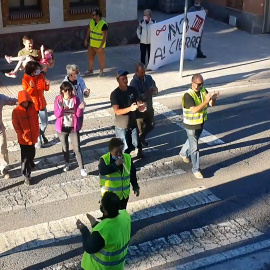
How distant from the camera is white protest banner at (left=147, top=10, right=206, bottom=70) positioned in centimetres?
1484

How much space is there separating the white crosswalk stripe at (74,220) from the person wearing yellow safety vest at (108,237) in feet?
7.44

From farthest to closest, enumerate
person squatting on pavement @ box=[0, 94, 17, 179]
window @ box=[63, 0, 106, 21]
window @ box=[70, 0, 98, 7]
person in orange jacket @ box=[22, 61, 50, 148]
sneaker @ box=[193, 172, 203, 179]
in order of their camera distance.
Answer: window @ box=[70, 0, 98, 7]
window @ box=[63, 0, 106, 21]
sneaker @ box=[193, 172, 203, 179]
person in orange jacket @ box=[22, 61, 50, 148]
person squatting on pavement @ box=[0, 94, 17, 179]

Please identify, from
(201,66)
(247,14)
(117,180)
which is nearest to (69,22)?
(201,66)

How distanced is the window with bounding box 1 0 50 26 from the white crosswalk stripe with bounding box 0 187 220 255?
9.45m

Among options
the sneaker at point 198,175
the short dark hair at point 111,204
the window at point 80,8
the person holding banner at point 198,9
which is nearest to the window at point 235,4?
the person holding banner at point 198,9

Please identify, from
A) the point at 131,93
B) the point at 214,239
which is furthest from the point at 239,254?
the point at 131,93

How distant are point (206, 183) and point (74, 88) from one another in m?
2.64

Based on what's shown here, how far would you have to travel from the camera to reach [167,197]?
8.49m

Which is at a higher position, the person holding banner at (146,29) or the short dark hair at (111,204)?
the short dark hair at (111,204)

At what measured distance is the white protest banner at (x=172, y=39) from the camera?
14.8 meters

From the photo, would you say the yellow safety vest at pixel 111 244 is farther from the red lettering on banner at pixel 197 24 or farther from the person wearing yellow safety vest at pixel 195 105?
the red lettering on banner at pixel 197 24

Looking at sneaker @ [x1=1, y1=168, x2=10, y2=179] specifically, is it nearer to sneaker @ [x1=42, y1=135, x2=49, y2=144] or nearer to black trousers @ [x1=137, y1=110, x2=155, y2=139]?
sneaker @ [x1=42, y1=135, x2=49, y2=144]

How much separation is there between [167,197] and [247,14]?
522 inches

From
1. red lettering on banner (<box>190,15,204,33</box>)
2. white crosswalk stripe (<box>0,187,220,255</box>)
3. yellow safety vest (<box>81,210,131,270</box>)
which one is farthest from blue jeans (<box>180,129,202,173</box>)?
red lettering on banner (<box>190,15,204,33</box>)
